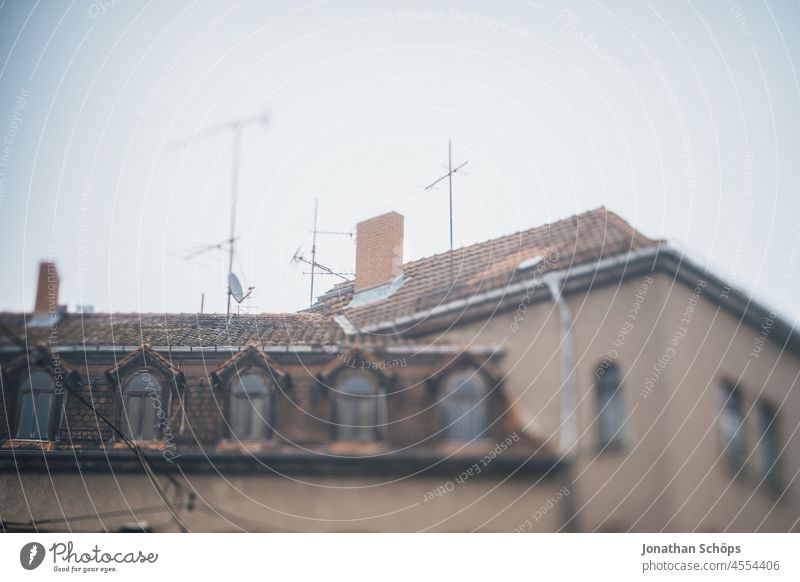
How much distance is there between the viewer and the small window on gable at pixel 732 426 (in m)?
4.72

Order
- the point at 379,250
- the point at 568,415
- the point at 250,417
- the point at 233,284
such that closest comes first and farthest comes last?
the point at 568,415 → the point at 250,417 → the point at 233,284 → the point at 379,250

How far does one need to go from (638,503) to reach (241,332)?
214 centimetres

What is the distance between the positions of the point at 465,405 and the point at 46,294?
7.11 feet

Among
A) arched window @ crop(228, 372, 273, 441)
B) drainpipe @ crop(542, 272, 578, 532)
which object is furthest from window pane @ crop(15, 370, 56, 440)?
drainpipe @ crop(542, 272, 578, 532)

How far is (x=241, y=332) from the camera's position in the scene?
4840mm

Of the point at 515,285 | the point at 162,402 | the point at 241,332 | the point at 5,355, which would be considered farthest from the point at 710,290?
the point at 5,355

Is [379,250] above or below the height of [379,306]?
above

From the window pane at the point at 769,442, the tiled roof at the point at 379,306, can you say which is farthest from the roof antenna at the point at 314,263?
the window pane at the point at 769,442

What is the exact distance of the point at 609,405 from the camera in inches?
182

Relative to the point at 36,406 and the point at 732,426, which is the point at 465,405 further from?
the point at 36,406

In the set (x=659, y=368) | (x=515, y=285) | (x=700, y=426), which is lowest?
(x=700, y=426)

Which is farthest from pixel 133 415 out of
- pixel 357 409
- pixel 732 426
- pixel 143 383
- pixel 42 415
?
pixel 732 426

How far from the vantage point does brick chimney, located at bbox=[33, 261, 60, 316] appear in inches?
186
